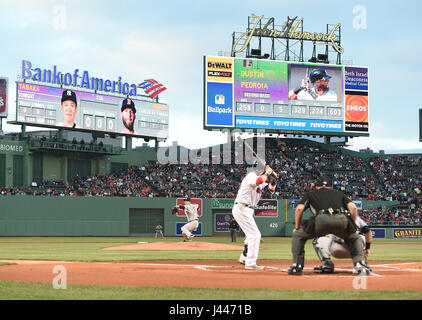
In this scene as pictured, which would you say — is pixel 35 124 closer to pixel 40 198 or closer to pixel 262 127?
pixel 40 198

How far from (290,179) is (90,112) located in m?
19.5

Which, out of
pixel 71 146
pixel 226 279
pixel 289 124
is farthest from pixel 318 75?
pixel 226 279

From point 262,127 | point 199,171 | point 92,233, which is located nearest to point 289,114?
point 262,127

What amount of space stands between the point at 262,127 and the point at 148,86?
14231mm

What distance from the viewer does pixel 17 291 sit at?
9.60 m

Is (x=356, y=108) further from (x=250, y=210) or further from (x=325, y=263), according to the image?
(x=325, y=263)

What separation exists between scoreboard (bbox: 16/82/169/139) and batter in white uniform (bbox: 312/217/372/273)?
4390 cm

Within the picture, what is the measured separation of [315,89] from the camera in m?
57.3

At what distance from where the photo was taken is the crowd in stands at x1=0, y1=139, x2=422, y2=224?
55.8m

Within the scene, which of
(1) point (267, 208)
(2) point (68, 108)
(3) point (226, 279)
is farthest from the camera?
(1) point (267, 208)

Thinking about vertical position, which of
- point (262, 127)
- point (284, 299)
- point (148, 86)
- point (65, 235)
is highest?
point (148, 86)

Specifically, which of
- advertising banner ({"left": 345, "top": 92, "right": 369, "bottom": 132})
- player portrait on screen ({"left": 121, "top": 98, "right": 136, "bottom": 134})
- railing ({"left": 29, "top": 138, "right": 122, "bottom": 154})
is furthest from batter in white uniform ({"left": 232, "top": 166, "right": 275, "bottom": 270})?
player portrait on screen ({"left": 121, "top": 98, "right": 136, "bottom": 134})

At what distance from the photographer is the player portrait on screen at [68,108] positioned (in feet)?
181
